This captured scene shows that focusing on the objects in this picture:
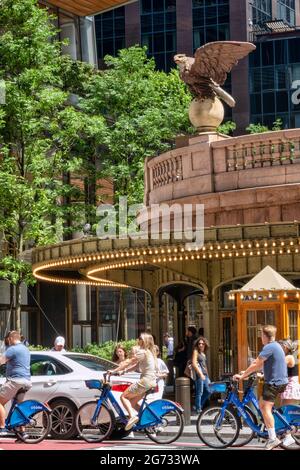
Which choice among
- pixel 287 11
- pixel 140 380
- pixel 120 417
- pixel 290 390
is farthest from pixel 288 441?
pixel 287 11

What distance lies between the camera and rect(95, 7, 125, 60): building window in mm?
86625

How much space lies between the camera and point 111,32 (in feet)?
285

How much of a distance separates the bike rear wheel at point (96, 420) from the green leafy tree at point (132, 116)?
2609 centimetres

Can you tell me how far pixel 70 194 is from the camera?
44875 mm

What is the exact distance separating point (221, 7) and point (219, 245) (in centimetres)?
6239

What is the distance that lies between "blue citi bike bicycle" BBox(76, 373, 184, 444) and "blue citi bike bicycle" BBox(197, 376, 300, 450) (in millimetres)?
513

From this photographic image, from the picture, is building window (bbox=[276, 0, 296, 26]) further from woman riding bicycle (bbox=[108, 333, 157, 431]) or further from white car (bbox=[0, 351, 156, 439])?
woman riding bicycle (bbox=[108, 333, 157, 431])

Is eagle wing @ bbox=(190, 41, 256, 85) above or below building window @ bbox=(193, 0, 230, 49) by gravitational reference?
below

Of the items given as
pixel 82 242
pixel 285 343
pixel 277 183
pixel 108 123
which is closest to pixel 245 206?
pixel 277 183

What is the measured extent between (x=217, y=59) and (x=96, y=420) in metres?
13.0

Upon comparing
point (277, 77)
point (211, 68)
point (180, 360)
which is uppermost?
point (277, 77)

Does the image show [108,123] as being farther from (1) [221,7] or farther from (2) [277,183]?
(1) [221,7]

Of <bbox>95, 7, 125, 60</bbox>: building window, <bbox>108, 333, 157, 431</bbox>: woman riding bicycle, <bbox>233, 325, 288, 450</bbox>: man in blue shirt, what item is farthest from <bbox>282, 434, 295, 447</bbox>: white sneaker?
<bbox>95, 7, 125, 60</bbox>: building window

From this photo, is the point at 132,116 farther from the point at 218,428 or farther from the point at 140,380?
the point at 218,428
